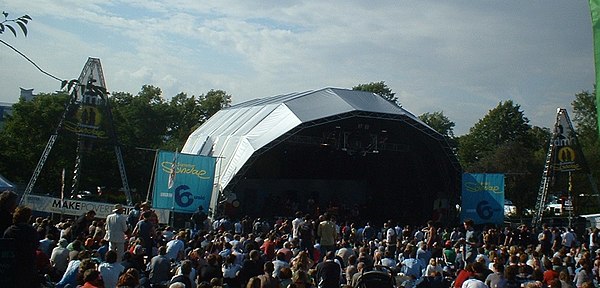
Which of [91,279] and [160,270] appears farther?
[160,270]

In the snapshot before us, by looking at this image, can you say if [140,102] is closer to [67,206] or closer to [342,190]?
[342,190]

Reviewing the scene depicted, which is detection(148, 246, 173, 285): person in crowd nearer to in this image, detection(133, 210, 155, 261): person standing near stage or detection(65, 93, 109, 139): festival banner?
detection(133, 210, 155, 261): person standing near stage

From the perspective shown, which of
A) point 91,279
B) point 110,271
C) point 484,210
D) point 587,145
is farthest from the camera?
point 587,145

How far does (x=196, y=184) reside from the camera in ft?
69.6

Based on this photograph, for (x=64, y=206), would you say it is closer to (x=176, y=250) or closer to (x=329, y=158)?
(x=176, y=250)

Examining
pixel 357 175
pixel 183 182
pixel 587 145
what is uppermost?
pixel 587 145

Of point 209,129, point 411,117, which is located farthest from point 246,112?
point 411,117

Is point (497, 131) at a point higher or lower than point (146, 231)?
higher

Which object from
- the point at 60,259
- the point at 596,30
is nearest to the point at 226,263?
the point at 60,259

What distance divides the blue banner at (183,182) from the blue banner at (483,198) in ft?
34.5

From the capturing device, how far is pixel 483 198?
84.2 ft

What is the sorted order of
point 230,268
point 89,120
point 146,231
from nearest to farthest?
1. point 230,268
2. point 146,231
3. point 89,120

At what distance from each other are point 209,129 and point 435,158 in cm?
1129

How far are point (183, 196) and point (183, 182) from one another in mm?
455
